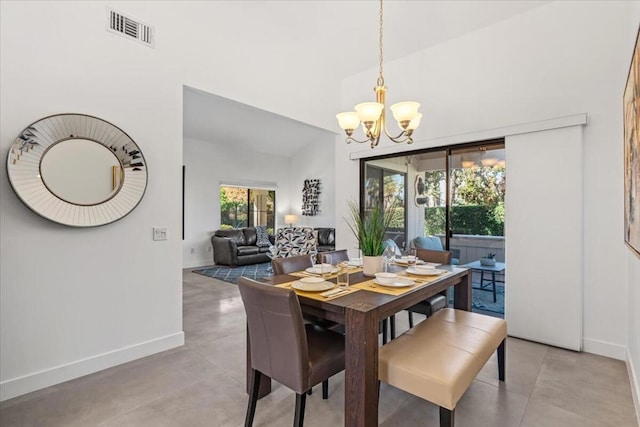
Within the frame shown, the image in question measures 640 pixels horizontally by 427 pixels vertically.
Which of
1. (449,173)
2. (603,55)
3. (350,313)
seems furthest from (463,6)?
(350,313)

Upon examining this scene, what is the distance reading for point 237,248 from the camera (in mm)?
6992

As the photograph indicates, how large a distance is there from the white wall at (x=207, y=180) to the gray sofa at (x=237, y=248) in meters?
0.32

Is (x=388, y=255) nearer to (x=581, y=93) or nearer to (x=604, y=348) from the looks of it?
(x=604, y=348)

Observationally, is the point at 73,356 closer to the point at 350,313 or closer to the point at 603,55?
the point at 350,313

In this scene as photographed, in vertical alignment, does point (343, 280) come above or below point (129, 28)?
below

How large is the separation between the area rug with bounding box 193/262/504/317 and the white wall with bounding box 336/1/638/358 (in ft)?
3.44

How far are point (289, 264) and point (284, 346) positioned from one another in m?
Result: 1.03

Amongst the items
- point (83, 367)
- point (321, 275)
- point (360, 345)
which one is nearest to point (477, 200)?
point (321, 275)

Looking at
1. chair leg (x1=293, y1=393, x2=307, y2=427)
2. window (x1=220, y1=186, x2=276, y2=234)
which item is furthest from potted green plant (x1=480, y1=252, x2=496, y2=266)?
window (x1=220, y1=186, x2=276, y2=234)

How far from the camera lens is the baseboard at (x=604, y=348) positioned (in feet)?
8.79

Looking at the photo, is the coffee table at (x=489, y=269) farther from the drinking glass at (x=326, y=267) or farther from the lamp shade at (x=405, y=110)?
the lamp shade at (x=405, y=110)

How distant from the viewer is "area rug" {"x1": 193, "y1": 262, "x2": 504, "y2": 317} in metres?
3.85

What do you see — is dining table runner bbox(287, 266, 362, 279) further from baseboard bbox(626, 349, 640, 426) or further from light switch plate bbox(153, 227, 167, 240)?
baseboard bbox(626, 349, 640, 426)

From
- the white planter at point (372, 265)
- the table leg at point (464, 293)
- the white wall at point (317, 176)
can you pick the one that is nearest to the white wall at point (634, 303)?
the table leg at point (464, 293)
